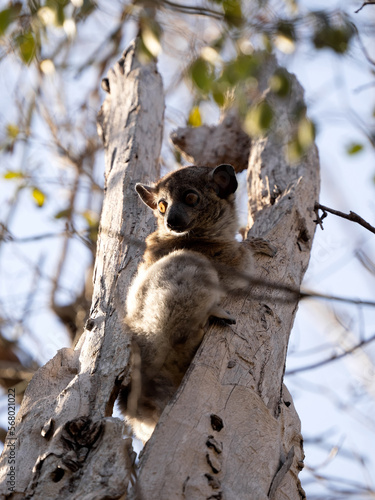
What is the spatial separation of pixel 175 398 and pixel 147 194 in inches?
77.7

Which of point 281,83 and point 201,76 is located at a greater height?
point 201,76

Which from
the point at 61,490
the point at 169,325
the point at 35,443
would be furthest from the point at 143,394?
the point at 61,490

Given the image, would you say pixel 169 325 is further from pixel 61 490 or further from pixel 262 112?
pixel 262 112

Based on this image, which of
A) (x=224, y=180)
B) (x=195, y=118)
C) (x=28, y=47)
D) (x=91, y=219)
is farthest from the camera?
(x=91, y=219)

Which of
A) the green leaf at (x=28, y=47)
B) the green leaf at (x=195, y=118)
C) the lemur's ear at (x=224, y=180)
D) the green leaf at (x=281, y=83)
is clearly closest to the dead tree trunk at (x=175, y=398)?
the green leaf at (x=281, y=83)

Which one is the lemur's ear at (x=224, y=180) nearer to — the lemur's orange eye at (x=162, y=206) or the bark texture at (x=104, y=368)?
the lemur's orange eye at (x=162, y=206)

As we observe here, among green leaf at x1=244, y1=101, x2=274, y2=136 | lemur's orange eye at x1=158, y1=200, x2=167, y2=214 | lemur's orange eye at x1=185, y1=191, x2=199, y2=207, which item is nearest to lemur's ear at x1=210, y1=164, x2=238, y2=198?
lemur's orange eye at x1=185, y1=191, x2=199, y2=207

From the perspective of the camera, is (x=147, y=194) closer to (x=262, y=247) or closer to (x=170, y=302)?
(x=262, y=247)

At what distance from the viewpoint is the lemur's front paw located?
441 centimetres

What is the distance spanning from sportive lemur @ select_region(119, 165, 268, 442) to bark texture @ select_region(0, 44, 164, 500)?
0.15 m

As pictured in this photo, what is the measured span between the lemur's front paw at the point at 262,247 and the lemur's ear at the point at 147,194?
87 centimetres

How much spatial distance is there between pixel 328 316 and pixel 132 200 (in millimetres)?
2750

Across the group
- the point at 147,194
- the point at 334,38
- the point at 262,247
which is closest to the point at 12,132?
the point at 147,194

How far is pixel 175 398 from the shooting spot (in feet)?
10.2
